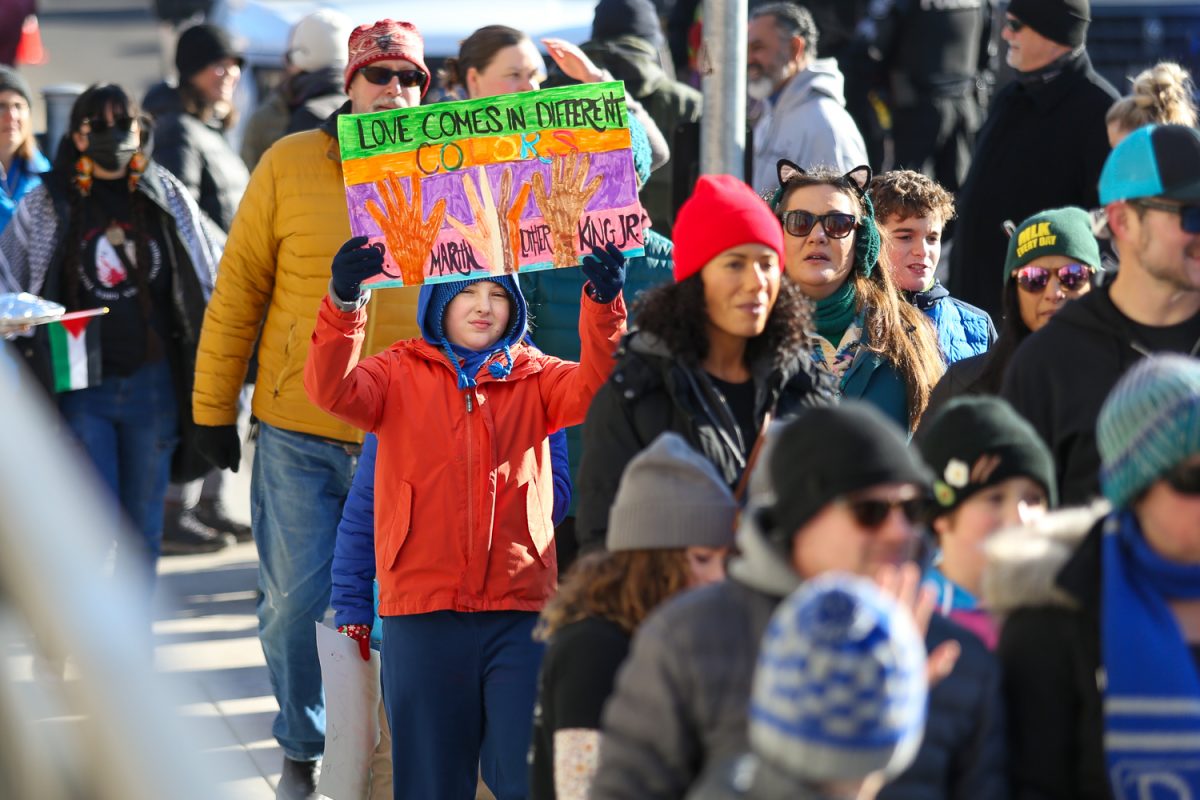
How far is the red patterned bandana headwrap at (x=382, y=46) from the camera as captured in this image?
224 inches

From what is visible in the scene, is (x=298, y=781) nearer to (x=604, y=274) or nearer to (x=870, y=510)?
(x=604, y=274)

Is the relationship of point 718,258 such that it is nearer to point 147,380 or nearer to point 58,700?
point 58,700

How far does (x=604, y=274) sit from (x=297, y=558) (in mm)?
1680

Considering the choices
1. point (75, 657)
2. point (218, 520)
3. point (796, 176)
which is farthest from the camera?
point (218, 520)

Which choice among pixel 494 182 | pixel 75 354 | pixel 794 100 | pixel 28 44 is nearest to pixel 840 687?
pixel 494 182

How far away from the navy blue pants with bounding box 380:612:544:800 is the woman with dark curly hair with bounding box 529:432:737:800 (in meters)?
1.17

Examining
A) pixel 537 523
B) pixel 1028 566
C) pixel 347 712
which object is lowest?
pixel 347 712

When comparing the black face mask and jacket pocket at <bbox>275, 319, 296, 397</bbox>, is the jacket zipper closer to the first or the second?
jacket pocket at <bbox>275, 319, 296, 397</bbox>

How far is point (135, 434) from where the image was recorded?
23.6 ft

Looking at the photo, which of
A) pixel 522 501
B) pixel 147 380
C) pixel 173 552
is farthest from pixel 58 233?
pixel 522 501

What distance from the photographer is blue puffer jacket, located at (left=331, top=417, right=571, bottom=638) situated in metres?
5.13

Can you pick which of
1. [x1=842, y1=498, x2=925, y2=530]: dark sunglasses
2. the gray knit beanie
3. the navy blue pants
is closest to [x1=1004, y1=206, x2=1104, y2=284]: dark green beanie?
the navy blue pants

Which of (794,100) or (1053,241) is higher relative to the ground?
(794,100)

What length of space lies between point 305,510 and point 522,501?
1.17 metres
